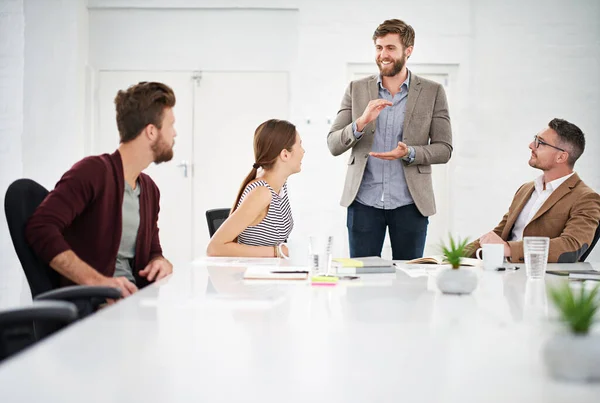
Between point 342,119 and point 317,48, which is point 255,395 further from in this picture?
point 317,48

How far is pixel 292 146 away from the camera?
10.1 ft

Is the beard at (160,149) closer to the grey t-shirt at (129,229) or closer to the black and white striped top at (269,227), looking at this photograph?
the grey t-shirt at (129,229)

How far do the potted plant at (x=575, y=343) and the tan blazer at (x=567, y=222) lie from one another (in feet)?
6.01

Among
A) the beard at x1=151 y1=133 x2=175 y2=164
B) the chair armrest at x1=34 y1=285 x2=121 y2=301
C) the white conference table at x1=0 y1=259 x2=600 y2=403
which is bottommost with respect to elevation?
the chair armrest at x1=34 y1=285 x2=121 y2=301

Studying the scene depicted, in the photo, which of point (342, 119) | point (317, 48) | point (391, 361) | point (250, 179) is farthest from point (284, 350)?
point (317, 48)

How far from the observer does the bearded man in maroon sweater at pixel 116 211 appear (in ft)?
6.37

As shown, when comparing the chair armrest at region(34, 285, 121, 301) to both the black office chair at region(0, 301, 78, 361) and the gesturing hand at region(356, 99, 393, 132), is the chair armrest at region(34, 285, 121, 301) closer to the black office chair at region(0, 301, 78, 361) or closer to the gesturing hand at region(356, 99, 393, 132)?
the black office chair at region(0, 301, 78, 361)

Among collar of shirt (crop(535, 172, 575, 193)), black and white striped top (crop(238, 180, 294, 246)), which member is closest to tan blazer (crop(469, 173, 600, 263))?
collar of shirt (crop(535, 172, 575, 193))

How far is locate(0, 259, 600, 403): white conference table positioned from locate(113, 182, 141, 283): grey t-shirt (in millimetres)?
811

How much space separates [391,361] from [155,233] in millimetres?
1695

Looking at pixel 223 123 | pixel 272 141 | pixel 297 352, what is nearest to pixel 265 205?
pixel 272 141

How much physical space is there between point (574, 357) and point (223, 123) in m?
5.57

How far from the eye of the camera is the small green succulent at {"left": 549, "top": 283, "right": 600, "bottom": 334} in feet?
2.82

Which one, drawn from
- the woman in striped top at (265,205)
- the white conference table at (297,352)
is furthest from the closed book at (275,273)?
the woman in striped top at (265,205)
